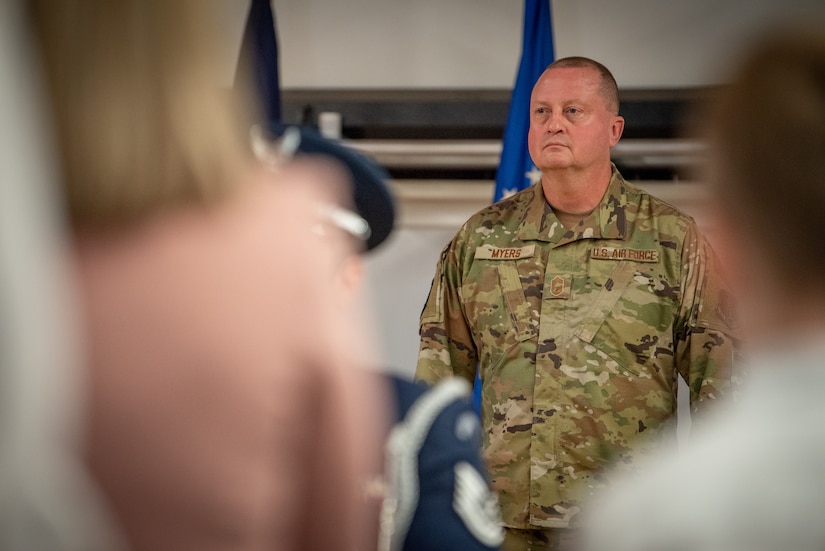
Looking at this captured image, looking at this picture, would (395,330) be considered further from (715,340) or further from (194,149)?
(194,149)

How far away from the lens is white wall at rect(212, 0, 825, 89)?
13.7ft

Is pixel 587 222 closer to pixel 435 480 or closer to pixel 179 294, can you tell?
pixel 435 480

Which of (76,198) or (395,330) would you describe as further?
(395,330)

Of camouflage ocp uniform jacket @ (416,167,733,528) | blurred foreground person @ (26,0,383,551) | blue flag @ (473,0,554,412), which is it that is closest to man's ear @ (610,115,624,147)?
camouflage ocp uniform jacket @ (416,167,733,528)

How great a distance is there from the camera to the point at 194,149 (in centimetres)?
62

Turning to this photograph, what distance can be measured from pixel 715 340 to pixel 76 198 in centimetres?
205

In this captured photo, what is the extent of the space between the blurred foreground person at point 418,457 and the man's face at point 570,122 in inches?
72.3

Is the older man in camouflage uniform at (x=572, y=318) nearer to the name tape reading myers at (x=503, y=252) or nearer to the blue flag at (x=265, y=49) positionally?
the name tape reading myers at (x=503, y=252)

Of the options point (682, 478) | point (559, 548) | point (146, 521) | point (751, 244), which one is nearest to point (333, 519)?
point (146, 521)

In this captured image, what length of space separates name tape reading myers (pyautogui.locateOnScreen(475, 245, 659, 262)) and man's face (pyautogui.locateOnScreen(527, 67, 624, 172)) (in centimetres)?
23

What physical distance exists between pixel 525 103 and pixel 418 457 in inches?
122

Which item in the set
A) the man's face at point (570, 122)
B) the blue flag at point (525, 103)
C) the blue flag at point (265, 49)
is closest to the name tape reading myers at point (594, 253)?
the man's face at point (570, 122)

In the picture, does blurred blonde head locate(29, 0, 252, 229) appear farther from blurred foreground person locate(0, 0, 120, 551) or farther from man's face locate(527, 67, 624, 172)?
man's face locate(527, 67, 624, 172)

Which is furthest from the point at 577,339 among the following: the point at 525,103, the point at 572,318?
the point at 525,103
